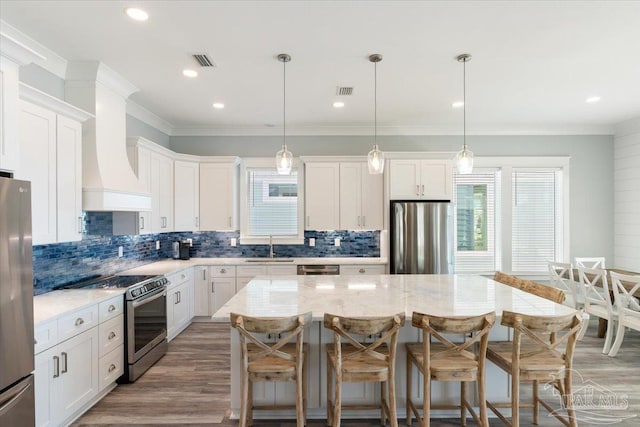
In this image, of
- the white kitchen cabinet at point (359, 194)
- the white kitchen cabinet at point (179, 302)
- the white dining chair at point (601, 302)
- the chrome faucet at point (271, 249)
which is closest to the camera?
the white dining chair at point (601, 302)

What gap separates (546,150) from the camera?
18.3 ft

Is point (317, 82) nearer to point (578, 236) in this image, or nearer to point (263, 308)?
point (263, 308)

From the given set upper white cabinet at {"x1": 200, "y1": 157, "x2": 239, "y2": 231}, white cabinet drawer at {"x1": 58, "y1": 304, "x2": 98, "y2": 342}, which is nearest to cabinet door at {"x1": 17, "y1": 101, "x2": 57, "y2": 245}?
white cabinet drawer at {"x1": 58, "y1": 304, "x2": 98, "y2": 342}

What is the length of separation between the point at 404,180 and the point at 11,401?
4.63 meters

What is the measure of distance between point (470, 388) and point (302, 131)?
4254 millimetres

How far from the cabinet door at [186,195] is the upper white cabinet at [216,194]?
0.30 feet

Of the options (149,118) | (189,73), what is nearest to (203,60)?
(189,73)

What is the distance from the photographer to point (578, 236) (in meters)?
5.58

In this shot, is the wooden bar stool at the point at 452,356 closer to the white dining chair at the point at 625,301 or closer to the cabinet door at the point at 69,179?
the white dining chair at the point at 625,301

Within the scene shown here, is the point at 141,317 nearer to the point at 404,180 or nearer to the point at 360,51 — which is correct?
the point at 360,51

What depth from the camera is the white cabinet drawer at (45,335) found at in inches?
86.6

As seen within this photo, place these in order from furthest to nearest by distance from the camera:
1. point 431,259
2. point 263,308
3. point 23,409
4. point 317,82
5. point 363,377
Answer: point 431,259 < point 317,82 < point 263,308 < point 363,377 < point 23,409

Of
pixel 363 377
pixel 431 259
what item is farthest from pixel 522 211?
pixel 363 377

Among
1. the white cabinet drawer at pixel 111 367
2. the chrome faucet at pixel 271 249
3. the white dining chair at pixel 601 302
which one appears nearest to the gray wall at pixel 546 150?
the chrome faucet at pixel 271 249
